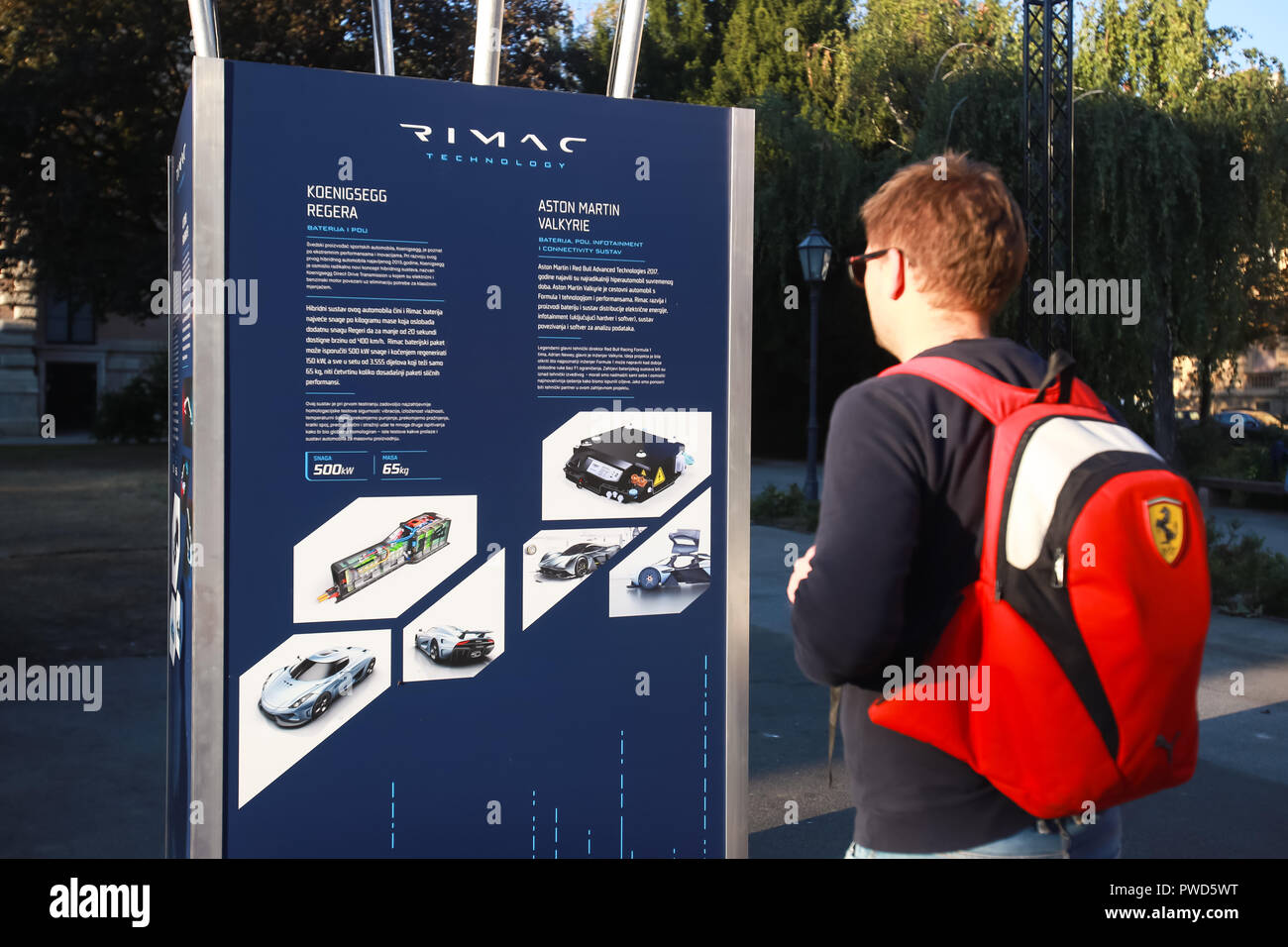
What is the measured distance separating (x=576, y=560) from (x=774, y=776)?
9.29ft

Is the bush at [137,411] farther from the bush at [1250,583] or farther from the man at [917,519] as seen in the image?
the man at [917,519]

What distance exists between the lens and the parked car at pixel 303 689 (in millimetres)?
2943

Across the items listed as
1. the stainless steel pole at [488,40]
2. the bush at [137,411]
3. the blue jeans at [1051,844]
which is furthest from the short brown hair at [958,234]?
the bush at [137,411]

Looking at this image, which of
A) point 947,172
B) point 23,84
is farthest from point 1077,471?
point 23,84

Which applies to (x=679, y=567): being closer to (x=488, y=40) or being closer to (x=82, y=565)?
(x=488, y=40)

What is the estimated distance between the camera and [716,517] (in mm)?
3395

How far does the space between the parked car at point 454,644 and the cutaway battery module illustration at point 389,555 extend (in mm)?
199

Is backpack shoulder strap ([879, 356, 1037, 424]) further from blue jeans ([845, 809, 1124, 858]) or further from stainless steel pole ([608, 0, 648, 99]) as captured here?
stainless steel pole ([608, 0, 648, 99])

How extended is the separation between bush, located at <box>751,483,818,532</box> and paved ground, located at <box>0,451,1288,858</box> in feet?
28.7

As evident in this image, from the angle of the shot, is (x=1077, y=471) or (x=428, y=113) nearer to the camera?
(x=1077, y=471)

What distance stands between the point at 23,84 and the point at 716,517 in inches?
900

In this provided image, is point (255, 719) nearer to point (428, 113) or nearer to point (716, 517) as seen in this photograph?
point (716, 517)

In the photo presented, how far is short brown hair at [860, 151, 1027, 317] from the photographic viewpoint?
Result: 1.95 meters
